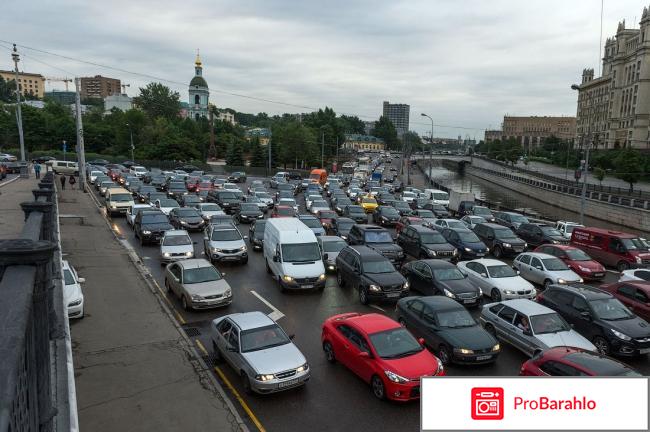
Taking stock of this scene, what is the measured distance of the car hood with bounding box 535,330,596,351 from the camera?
39.8 feet

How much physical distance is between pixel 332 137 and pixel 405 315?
397ft

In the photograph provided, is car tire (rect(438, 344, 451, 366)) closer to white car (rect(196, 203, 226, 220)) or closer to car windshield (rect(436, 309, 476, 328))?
car windshield (rect(436, 309, 476, 328))

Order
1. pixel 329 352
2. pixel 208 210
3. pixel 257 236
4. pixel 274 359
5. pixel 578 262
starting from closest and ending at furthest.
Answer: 1. pixel 274 359
2. pixel 329 352
3. pixel 578 262
4. pixel 257 236
5. pixel 208 210

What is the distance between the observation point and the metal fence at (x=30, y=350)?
2.14 meters

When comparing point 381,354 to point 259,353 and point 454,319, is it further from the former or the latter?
point 454,319

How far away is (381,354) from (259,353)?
2807 mm

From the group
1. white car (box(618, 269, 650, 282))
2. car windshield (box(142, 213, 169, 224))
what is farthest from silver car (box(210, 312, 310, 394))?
car windshield (box(142, 213, 169, 224))

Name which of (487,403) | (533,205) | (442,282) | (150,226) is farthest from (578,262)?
(533,205)

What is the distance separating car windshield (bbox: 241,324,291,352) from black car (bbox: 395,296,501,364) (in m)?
3.99

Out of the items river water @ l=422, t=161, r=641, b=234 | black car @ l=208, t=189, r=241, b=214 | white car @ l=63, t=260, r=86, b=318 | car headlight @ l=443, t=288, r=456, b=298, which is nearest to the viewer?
white car @ l=63, t=260, r=86, b=318

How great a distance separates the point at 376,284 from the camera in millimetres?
16516

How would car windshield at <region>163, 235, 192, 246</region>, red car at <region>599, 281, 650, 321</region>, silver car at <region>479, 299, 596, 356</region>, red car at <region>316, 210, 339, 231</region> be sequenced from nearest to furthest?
silver car at <region>479, 299, 596, 356</region> < red car at <region>599, 281, 650, 321</region> < car windshield at <region>163, 235, 192, 246</region> < red car at <region>316, 210, 339, 231</region>

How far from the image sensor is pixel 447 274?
17234 mm

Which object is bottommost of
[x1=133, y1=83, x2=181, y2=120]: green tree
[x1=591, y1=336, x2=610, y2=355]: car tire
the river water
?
the river water
